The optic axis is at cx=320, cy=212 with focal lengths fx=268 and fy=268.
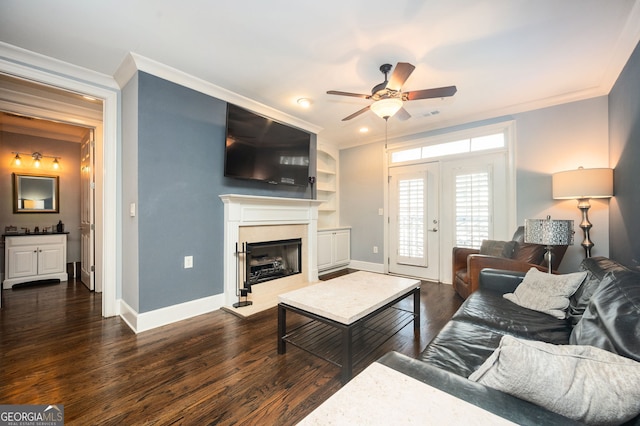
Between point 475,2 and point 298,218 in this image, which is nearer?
point 475,2

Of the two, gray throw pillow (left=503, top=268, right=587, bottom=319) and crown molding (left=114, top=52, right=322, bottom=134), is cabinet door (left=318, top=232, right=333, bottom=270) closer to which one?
crown molding (left=114, top=52, right=322, bottom=134)

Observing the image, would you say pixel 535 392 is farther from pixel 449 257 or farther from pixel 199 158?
pixel 449 257

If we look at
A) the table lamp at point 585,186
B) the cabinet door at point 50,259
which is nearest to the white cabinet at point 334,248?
the table lamp at point 585,186

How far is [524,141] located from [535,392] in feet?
12.2

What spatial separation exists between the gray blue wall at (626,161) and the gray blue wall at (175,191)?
150 inches

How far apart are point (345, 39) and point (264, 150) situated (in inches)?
62.5

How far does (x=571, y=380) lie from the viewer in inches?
28.1

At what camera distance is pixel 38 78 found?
2.34 m

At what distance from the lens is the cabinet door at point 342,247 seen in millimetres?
4906

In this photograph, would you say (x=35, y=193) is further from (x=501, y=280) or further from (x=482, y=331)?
(x=501, y=280)

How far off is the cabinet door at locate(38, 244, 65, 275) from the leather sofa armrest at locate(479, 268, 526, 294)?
225 inches

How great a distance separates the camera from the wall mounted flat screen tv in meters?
2.97

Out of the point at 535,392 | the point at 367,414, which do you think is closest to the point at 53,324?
the point at 367,414

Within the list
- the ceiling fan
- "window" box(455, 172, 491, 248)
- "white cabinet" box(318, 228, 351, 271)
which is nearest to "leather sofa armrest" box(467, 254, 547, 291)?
"window" box(455, 172, 491, 248)
